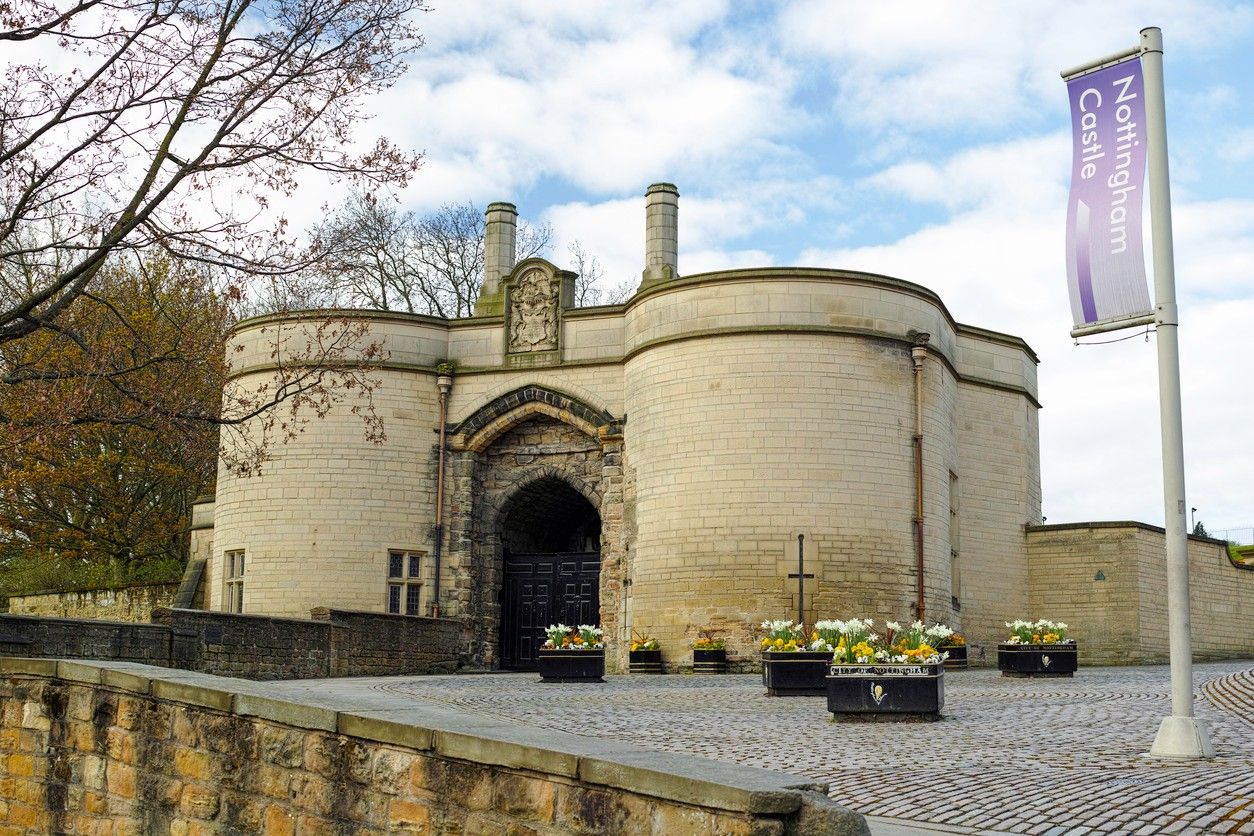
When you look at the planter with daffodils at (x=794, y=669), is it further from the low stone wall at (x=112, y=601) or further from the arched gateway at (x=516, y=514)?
the low stone wall at (x=112, y=601)

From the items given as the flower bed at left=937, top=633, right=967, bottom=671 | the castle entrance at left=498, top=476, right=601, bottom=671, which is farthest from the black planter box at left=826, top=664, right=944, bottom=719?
the castle entrance at left=498, top=476, right=601, bottom=671

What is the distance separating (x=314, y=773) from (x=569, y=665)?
14054 mm

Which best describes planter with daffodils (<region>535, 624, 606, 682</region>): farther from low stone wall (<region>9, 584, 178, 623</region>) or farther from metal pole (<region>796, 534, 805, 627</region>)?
low stone wall (<region>9, 584, 178, 623</region>)

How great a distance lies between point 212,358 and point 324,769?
10084 mm

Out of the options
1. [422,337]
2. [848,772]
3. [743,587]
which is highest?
[422,337]

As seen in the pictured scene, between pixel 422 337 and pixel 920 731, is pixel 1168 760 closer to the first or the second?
pixel 920 731

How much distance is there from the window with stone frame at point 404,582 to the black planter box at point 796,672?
11.6 meters

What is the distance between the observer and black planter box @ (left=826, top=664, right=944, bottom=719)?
A: 12758mm

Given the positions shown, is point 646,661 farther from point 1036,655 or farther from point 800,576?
point 1036,655

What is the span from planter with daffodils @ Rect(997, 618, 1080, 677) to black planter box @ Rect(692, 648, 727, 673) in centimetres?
452

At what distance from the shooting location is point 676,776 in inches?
180

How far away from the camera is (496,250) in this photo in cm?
2842

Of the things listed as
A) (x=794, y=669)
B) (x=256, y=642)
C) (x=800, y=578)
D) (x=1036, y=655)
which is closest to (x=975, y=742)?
(x=794, y=669)

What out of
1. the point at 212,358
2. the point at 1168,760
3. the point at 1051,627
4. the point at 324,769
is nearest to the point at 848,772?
the point at 1168,760
